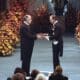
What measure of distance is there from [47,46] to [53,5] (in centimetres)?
935

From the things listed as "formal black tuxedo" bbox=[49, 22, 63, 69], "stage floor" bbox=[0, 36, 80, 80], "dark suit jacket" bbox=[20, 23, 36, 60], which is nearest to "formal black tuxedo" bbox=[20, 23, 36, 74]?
"dark suit jacket" bbox=[20, 23, 36, 60]

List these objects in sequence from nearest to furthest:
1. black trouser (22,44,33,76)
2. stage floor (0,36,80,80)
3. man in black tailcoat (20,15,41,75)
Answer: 1. man in black tailcoat (20,15,41,75)
2. black trouser (22,44,33,76)
3. stage floor (0,36,80,80)

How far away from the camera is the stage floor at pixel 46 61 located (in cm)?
1362

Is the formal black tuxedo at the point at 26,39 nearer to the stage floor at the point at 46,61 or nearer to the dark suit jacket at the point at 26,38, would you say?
the dark suit jacket at the point at 26,38

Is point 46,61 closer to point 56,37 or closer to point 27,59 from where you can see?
point 27,59

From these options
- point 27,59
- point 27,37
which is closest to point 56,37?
point 27,37

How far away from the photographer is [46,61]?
52.3 ft

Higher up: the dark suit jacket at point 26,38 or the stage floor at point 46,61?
the dark suit jacket at point 26,38

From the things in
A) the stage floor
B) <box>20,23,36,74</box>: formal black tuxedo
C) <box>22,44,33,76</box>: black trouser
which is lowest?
the stage floor

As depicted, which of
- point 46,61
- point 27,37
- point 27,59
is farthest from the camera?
point 46,61

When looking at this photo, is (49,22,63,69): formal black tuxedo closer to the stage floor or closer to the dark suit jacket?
the dark suit jacket

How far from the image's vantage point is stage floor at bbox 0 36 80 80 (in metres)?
13.6

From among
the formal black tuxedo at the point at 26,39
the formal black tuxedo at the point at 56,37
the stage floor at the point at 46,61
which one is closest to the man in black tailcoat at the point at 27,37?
the formal black tuxedo at the point at 26,39

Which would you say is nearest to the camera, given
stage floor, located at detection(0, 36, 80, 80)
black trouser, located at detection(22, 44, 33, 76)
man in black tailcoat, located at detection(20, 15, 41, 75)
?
man in black tailcoat, located at detection(20, 15, 41, 75)
